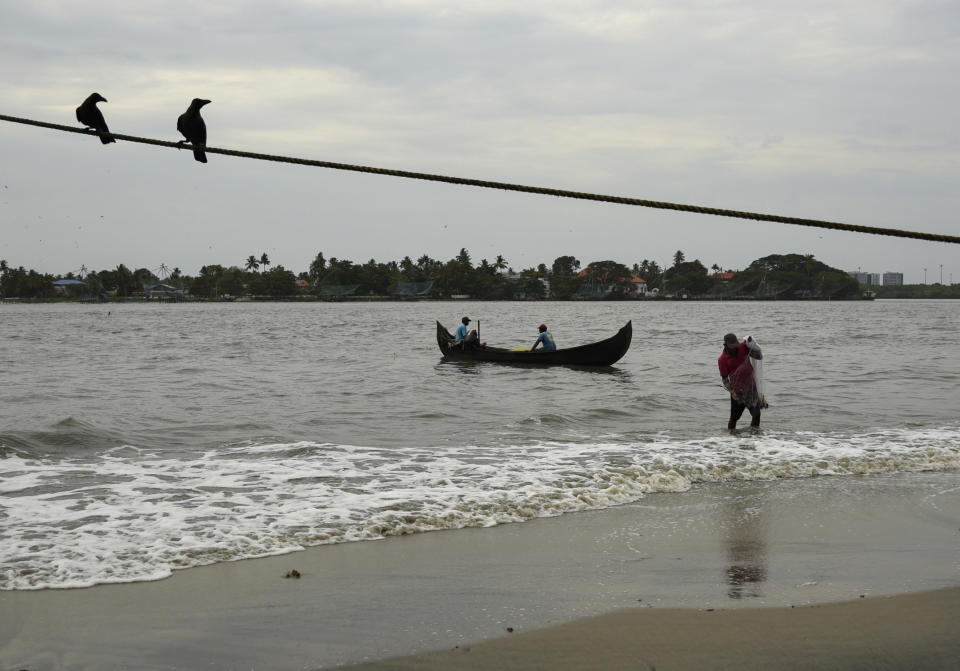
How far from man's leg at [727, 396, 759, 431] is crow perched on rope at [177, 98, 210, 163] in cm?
800

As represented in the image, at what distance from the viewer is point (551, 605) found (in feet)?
15.3

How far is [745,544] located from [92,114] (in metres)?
5.49

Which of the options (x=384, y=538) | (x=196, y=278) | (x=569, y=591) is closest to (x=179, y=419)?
(x=384, y=538)

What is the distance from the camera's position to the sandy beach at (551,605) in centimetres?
397

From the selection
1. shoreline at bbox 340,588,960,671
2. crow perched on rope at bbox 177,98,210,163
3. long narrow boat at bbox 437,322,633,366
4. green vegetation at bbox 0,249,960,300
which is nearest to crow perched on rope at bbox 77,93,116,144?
crow perched on rope at bbox 177,98,210,163

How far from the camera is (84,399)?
648 inches

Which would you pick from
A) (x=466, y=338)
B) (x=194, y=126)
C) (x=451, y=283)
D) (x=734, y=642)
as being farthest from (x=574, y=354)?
(x=451, y=283)

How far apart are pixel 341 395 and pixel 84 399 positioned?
16.9 ft

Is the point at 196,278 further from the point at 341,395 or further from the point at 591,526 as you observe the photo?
the point at 591,526

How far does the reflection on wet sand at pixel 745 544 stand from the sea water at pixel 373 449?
0.89 meters

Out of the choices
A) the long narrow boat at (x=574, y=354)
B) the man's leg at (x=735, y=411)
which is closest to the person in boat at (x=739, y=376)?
the man's leg at (x=735, y=411)

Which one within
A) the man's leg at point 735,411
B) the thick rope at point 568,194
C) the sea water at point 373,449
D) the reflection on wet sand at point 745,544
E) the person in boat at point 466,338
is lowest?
the sea water at point 373,449

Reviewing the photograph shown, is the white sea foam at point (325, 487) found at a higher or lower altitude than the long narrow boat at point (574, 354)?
lower

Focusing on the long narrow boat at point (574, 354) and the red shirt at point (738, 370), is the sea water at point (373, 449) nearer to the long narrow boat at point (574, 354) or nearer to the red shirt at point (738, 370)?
the long narrow boat at point (574, 354)
